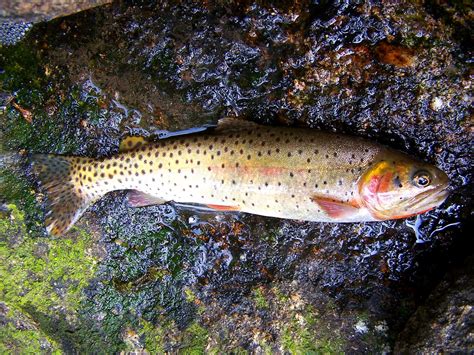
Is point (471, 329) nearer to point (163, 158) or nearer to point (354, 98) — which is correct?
point (354, 98)

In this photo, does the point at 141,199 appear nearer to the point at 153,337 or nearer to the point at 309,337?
the point at 153,337

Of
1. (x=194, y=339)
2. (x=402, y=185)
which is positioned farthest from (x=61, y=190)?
(x=402, y=185)

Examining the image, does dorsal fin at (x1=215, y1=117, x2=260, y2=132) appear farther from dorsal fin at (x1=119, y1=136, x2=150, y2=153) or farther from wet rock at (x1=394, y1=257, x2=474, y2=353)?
wet rock at (x1=394, y1=257, x2=474, y2=353)

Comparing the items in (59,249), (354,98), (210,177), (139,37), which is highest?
(139,37)

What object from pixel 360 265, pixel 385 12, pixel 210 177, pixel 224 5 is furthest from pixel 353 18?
pixel 360 265

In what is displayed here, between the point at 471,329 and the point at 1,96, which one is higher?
the point at 1,96
